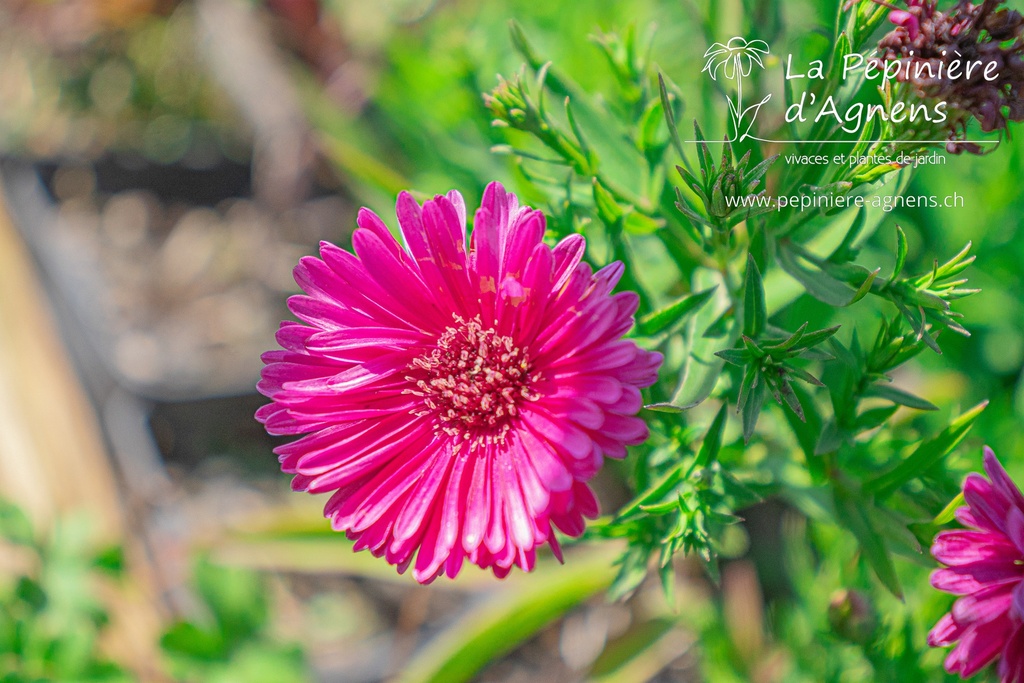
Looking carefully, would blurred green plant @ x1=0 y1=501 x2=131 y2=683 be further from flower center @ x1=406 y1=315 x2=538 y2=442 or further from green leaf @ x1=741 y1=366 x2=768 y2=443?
green leaf @ x1=741 y1=366 x2=768 y2=443

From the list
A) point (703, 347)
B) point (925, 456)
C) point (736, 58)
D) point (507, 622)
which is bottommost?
point (507, 622)

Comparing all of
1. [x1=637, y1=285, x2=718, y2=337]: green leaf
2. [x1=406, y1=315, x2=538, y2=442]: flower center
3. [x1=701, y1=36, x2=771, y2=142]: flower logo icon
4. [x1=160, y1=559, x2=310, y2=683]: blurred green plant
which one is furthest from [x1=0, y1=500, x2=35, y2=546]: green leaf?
[x1=701, y1=36, x2=771, y2=142]: flower logo icon

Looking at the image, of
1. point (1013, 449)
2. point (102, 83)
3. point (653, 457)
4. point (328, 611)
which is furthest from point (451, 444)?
point (102, 83)

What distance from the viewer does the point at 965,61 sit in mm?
406

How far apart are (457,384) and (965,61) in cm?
36

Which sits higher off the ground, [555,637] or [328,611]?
[328,611]

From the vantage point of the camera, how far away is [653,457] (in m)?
0.54

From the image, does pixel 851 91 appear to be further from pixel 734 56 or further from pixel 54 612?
pixel 54 612

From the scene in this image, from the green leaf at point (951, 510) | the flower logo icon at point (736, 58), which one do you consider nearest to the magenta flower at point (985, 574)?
the green leaf at point (951, 510)

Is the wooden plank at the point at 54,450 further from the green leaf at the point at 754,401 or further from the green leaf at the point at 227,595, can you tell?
the green leaf at the point at 754,401

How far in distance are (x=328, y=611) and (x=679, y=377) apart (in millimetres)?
927

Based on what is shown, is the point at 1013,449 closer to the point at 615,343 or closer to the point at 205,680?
the point at 615,343

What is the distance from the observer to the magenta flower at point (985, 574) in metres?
0.39

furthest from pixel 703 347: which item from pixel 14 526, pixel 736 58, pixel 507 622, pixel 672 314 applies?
pixel 14 526
